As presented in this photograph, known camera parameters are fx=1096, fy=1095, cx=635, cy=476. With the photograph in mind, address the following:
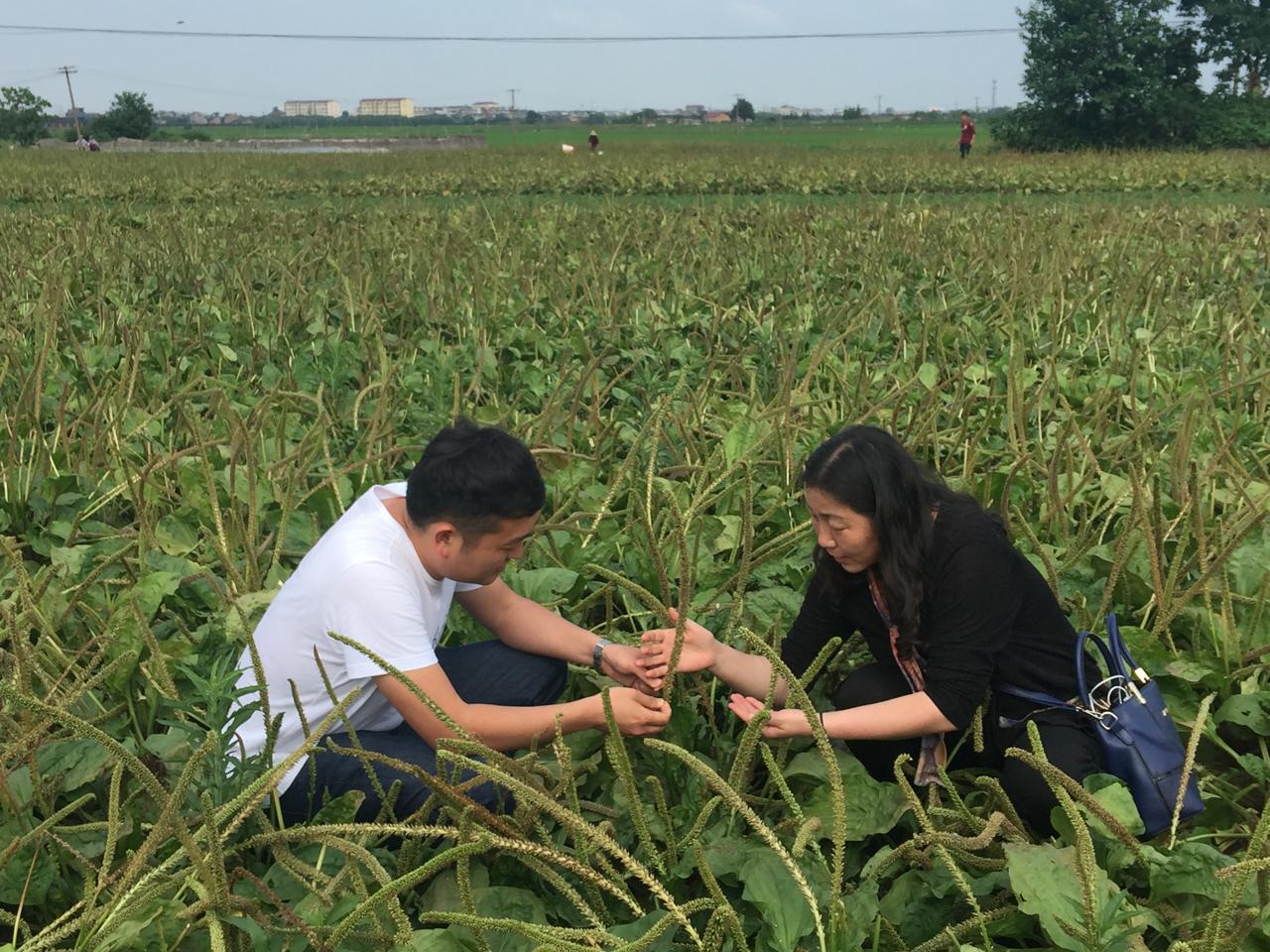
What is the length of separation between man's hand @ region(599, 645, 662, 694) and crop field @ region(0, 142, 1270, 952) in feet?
0.25

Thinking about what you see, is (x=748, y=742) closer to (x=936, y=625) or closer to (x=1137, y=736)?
(x=936, y=625)

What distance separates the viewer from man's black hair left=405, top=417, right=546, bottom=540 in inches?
76.7

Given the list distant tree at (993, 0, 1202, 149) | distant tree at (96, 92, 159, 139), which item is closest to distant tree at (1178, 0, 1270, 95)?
distant tree at (993, 0, 1202, 149)

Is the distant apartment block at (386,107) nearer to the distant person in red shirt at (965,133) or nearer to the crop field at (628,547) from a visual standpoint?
the distant person in red shirt at (965,133)

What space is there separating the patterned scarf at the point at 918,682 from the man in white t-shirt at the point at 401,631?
497 mm

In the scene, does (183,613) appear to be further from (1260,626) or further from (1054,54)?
(1054,54)

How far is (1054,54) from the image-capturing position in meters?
37.6

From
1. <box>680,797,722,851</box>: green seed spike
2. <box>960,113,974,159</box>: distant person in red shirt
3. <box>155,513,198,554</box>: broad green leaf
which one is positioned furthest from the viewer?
<box>960,113,974,159</box>: distant person in red shirt

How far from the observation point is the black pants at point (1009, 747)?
6.55 ft

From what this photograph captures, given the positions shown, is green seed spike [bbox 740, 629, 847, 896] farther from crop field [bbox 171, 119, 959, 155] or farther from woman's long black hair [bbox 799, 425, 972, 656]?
crop field [bbox 171, 119, 959, 155]

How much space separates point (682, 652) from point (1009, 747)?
2.10 ft

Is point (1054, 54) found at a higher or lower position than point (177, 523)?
higher

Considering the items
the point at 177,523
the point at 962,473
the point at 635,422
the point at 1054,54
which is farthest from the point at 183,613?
the point at 1054,54

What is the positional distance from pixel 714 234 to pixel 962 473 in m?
5.08
